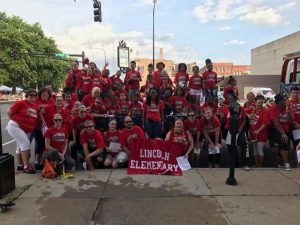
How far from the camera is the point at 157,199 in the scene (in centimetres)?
572

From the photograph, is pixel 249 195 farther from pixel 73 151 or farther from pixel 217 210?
pixel 73 151

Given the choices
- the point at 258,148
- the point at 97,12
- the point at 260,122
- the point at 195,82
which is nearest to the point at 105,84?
the point at 195,82

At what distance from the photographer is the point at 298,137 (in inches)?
313

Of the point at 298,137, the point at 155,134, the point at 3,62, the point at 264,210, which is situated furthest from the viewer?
the point at 3,62

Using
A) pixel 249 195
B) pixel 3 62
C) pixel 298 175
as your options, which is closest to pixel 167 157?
pixel 249 195

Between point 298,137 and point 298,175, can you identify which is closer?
point 298,175

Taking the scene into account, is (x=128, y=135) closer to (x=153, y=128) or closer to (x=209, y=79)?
(x=153, y=128)

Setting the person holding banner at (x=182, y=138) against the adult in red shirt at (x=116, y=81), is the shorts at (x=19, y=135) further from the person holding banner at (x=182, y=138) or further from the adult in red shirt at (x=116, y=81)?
the adult in red shirt at (x=116, y=81)

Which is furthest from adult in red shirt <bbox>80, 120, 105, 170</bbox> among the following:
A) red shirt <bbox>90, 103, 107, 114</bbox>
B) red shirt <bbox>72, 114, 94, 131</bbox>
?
red shirt <bbox>90, 103, 107, 114</bbox>

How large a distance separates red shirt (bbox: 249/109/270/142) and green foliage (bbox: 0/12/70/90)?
4693 cm

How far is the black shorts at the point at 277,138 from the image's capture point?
25.2ft

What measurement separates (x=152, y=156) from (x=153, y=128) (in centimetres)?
138

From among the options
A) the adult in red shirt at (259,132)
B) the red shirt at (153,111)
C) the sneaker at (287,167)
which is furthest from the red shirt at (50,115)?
the sneaker at (287,167)

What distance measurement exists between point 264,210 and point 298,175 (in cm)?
220
